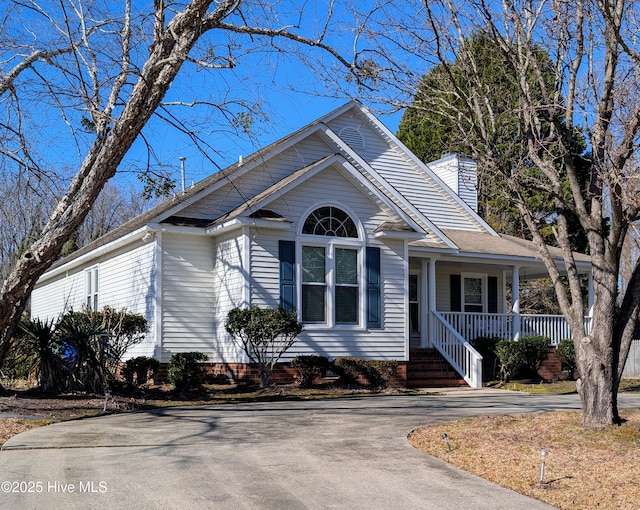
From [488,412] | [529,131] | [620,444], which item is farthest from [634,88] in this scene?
[488,412]

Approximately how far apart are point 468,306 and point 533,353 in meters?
3.29

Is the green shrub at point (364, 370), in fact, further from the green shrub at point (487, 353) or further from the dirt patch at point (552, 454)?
the dirt patch at point (552, 454)

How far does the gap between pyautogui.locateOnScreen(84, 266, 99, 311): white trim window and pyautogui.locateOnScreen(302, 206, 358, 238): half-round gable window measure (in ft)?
26.8

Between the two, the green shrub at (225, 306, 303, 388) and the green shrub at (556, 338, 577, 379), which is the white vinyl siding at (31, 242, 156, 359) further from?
the green shrub at (556, 338, 577, 379)

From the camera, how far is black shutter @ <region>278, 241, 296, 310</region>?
55.6 feet

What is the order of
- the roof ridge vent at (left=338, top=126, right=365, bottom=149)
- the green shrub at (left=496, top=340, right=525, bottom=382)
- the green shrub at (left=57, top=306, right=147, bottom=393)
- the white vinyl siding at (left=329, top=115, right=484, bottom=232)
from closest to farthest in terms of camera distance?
the green shrub at (left=57, top=306, right=147, bottom=393) → the green shrub at (left=496, top=340, right=525, bottom=382) → the roof ridge vent at (left=338, top=126, right=365, bottom=149) → the white vinyl siding at (left=329, top=115, right=484, bottom=232)

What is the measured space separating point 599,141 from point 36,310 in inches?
1102

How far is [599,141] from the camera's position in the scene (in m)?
10.2

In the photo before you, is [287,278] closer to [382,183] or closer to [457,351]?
[382,183]

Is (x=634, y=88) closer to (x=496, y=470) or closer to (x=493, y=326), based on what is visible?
(x=496, y=470)

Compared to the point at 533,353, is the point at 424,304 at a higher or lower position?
higher

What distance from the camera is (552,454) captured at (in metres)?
8.51

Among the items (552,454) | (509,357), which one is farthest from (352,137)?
(552,454)

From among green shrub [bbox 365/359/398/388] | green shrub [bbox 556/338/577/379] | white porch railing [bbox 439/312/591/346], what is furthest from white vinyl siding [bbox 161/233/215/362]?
green shrub [bbox 556/338/577/379]
